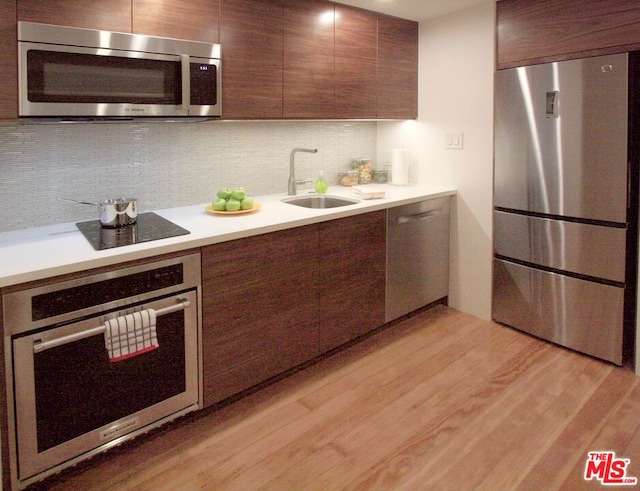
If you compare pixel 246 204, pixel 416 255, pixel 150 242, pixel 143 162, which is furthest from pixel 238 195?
pixel 416 255

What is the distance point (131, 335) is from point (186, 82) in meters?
1.17

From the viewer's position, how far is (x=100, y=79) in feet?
6.52

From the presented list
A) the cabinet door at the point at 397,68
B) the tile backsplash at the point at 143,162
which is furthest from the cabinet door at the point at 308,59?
the cabinet door at the point at 397,68

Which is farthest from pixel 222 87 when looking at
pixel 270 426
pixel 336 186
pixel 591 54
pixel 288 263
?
pixel 591 54

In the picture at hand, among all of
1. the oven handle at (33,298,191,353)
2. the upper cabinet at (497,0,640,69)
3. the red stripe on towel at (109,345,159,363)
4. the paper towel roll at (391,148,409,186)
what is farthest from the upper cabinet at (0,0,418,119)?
the red stripe on towel at (109,345,159,363)

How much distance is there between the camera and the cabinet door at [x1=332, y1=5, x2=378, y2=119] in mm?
2945

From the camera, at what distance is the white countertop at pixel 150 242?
5.34ft

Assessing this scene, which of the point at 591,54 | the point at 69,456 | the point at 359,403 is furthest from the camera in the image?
the point at 591,54

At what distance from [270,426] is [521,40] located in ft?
8.35

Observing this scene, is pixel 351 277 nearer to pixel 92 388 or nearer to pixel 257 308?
pixel 257 308

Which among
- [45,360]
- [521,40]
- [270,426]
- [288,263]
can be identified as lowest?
[270,426]

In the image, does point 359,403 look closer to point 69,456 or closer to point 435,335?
point 435,335

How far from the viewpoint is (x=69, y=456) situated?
1.76 metres

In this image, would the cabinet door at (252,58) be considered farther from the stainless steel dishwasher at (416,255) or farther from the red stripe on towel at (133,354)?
the red stripe on towel at (133,354)
